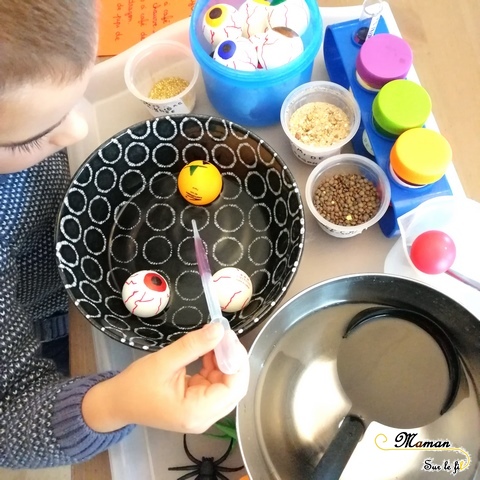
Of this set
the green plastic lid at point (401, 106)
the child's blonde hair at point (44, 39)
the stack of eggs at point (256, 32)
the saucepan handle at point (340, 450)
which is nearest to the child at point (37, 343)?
the child's blonde hair at point (44, 39)

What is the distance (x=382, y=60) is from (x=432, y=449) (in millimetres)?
422


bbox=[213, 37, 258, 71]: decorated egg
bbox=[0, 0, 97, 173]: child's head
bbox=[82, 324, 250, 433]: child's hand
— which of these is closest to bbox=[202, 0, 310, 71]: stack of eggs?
bbox=[213, 37, 258, 71]: decorated egg

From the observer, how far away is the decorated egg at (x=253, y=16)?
652 millimetres

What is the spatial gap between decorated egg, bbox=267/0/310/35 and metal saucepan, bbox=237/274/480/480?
1.03 feet

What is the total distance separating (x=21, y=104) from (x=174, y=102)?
289mm

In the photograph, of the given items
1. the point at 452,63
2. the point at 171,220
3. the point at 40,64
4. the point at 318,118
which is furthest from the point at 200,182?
the point at 452,63

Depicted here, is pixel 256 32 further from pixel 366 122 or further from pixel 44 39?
pixel 44 39

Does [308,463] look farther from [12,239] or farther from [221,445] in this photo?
[12,239]

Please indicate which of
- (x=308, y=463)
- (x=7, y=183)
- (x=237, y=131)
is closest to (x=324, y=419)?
(x=308, y=463)

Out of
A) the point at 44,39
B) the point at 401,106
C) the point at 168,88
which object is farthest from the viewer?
the point at 168,88

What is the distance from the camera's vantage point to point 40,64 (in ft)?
1.28

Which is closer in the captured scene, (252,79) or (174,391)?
(174,391)

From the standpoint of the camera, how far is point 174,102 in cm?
68

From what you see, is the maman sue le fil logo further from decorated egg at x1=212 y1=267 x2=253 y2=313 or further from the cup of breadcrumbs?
the cup of breadcrumbs
